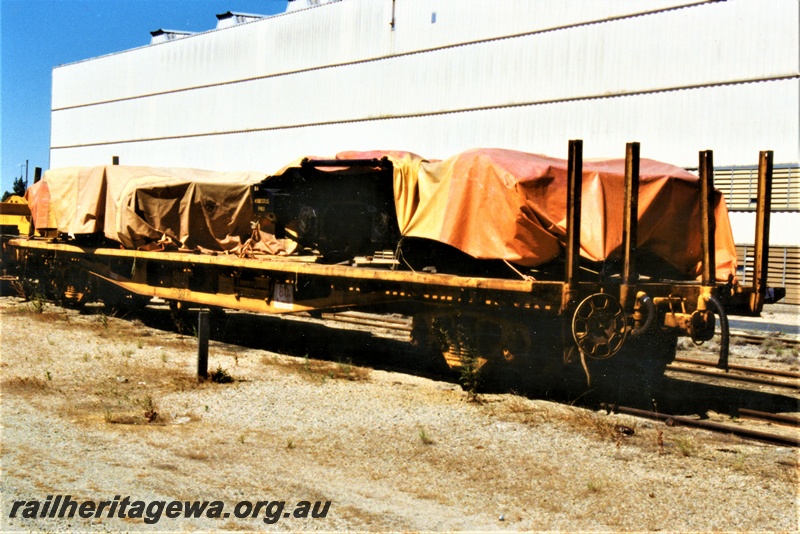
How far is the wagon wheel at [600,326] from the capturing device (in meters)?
8.12

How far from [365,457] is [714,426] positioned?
3.52 m

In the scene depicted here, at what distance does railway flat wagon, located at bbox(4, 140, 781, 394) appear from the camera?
26.9ft

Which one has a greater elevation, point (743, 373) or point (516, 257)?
point (516, 257)

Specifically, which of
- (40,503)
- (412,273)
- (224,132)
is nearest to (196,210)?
(412,273)

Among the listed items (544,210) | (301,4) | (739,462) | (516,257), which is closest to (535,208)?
(544,210)

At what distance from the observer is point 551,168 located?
8.64 m

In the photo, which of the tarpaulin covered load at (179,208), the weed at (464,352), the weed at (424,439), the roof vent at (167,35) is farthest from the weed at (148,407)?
the roof vent at (167,35)

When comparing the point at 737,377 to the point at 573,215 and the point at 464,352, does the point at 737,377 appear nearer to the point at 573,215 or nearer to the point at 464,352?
the point at 464,352

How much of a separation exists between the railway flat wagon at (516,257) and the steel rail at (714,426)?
630mm

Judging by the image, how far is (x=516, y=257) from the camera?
27.4ft

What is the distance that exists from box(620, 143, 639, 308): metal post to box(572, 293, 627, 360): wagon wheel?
0.15 m

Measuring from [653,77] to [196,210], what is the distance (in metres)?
14.5

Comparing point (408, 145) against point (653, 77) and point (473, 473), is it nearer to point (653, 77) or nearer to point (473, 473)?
point (653, 77)

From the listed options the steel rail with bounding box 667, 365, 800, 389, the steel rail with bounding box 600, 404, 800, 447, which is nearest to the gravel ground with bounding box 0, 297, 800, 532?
the steel rail with bounding box 600, 404, 800, 447
